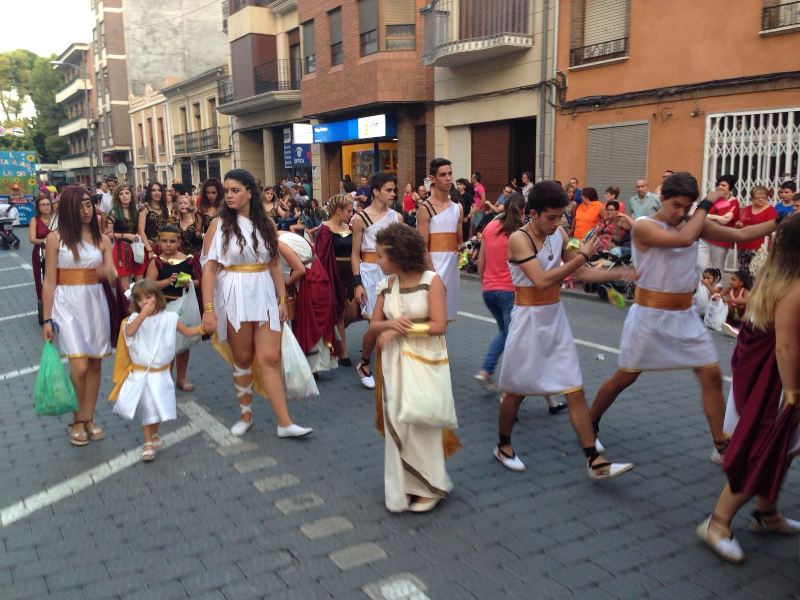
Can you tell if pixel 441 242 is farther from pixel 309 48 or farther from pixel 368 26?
pixel 309 48

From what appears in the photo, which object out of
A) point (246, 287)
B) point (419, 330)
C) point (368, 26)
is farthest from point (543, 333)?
point (368, 26)

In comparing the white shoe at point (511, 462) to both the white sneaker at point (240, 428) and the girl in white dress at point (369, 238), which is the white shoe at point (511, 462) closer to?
the white sneaker at point (240, 428)

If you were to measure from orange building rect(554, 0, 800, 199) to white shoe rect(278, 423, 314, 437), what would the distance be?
32.7 ft

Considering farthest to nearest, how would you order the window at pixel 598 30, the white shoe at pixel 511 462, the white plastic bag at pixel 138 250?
the window at pixel 598 30
the white plastic bag at pixel 138 250
the white shoe at pixel 511 462

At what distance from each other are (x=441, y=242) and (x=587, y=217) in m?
7.13

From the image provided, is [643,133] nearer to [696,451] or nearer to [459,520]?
[696,451]

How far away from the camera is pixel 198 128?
38.7 m

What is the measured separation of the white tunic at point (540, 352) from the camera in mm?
4254

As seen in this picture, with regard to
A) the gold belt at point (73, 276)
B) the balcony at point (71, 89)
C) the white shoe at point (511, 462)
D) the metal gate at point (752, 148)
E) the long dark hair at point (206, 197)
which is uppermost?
the balcony at point (71, 89)

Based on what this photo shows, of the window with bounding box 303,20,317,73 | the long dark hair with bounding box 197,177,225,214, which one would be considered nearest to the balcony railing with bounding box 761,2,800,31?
the long dark hair with bounding box 197,177,225,214

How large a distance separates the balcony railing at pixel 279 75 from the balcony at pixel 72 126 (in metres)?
37.5

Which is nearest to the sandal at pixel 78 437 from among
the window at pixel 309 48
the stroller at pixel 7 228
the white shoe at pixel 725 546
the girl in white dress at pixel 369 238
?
the girl in white dress at pixel 369 238

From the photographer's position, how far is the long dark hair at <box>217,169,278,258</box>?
4.93 meters

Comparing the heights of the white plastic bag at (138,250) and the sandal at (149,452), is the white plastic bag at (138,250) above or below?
above
